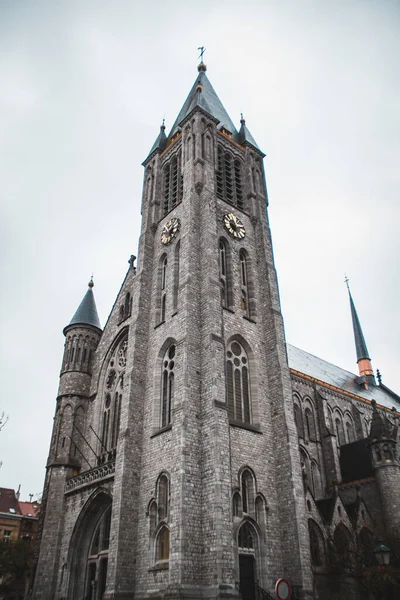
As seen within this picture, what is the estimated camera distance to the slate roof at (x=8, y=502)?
52.8 metres

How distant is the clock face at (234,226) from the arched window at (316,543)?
16.8 meters

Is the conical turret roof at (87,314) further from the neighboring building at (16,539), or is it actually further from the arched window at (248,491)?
the arched window at (248,491)

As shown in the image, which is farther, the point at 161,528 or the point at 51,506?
the point at 51,506

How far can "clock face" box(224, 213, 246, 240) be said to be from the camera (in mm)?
30984

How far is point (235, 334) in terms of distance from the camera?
26781 millimetres

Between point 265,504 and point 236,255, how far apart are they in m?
14.3

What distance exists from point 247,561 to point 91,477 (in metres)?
9.98

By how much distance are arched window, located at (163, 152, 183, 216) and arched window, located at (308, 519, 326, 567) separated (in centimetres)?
2052

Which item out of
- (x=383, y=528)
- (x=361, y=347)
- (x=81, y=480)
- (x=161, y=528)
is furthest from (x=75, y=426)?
(x=361, y=347)

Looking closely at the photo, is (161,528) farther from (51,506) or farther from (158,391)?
(51,506)

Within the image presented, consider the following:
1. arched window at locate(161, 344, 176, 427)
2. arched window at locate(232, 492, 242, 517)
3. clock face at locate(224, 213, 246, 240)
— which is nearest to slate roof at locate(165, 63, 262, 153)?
clock face at locate(224, 213, 246, 240)

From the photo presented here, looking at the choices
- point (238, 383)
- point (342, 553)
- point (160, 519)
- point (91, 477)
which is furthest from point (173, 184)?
point (342, 553)

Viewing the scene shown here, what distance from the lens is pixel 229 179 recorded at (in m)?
34.4

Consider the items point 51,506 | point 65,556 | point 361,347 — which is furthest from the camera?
point 361,347
